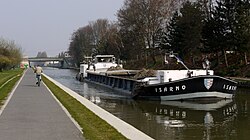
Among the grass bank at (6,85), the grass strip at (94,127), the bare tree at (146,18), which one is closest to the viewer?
the grass strip at (94,127)

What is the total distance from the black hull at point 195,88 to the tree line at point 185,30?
66.6 ft

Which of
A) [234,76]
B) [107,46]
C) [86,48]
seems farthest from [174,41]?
[86,48]

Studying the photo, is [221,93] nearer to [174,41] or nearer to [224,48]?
[224,48]

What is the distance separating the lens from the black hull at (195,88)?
2688 cm

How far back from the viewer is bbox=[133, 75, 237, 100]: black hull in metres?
26.9

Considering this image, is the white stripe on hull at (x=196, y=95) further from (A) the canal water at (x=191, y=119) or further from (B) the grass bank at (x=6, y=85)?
(B) the grass bank at (x=6, y=85)

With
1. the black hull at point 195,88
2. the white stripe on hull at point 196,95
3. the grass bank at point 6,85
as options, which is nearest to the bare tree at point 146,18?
the grass bank at point 6,85

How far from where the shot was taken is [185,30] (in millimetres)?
60938

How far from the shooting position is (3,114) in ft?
52.7

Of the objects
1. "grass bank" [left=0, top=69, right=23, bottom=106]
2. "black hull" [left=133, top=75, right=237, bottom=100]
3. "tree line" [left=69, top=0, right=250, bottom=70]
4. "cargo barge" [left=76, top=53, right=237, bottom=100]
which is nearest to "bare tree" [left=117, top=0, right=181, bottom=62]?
"tree line" [left=69, top=0, right=250, bottom=70]

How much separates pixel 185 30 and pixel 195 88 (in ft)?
115

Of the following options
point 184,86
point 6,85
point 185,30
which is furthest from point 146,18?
point 184,86

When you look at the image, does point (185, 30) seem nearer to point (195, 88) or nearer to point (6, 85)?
point (6, 85)

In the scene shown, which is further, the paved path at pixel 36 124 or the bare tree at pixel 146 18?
the bare tree at pixel 146 18
